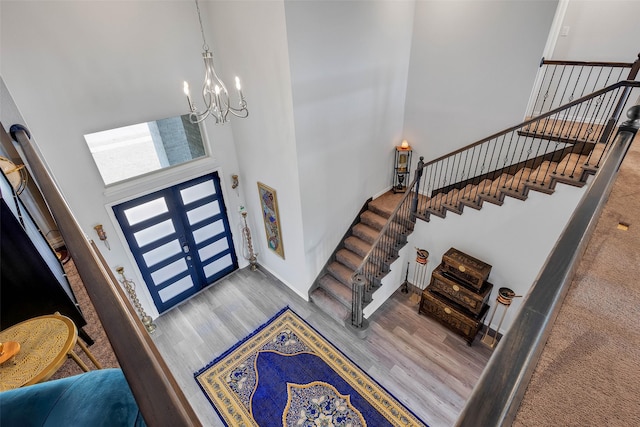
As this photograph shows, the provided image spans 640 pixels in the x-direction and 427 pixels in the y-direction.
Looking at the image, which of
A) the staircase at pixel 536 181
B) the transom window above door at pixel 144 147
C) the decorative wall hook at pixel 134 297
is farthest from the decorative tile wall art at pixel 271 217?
the staircase at pixel 536 181

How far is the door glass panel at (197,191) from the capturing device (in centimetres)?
497

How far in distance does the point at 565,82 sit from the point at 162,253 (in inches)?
280

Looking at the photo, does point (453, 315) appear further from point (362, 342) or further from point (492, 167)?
point (492, 167)

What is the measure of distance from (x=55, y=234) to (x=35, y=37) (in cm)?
205

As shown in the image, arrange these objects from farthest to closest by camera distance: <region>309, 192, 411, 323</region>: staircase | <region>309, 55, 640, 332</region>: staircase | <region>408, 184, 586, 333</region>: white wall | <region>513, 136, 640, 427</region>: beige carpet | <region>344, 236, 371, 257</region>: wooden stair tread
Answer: <region>344, 236, 371, 257</region>: wooden stair tread
<region>309, 192, 411, 323</region>: staircase
<region>309, 55, 640, 332</region>: staircase
<region>408, 184, 586, 333</region>: white wall
<region>513, 136, 640, 427</region>: beige carpet

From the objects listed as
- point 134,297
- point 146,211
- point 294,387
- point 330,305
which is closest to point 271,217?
point 330,305

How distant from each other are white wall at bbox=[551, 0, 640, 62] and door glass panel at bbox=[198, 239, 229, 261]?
656cm

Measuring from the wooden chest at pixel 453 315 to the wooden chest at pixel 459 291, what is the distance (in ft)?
0.26

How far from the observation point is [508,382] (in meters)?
0.60

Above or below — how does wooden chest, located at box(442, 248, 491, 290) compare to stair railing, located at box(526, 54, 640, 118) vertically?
below

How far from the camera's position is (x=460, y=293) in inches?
180

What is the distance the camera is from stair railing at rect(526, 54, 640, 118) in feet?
14.8

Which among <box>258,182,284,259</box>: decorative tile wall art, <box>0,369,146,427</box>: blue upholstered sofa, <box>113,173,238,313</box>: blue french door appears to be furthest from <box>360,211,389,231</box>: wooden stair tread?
<box>0,369,146,427</box>: blue upholstered sofa

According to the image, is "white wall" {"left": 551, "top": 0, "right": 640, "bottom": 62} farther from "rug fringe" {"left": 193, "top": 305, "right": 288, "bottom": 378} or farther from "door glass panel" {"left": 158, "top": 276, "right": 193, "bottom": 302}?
"door glass panel" {"left": 158, "top": 276, "right": 193, "bottom": 302}
